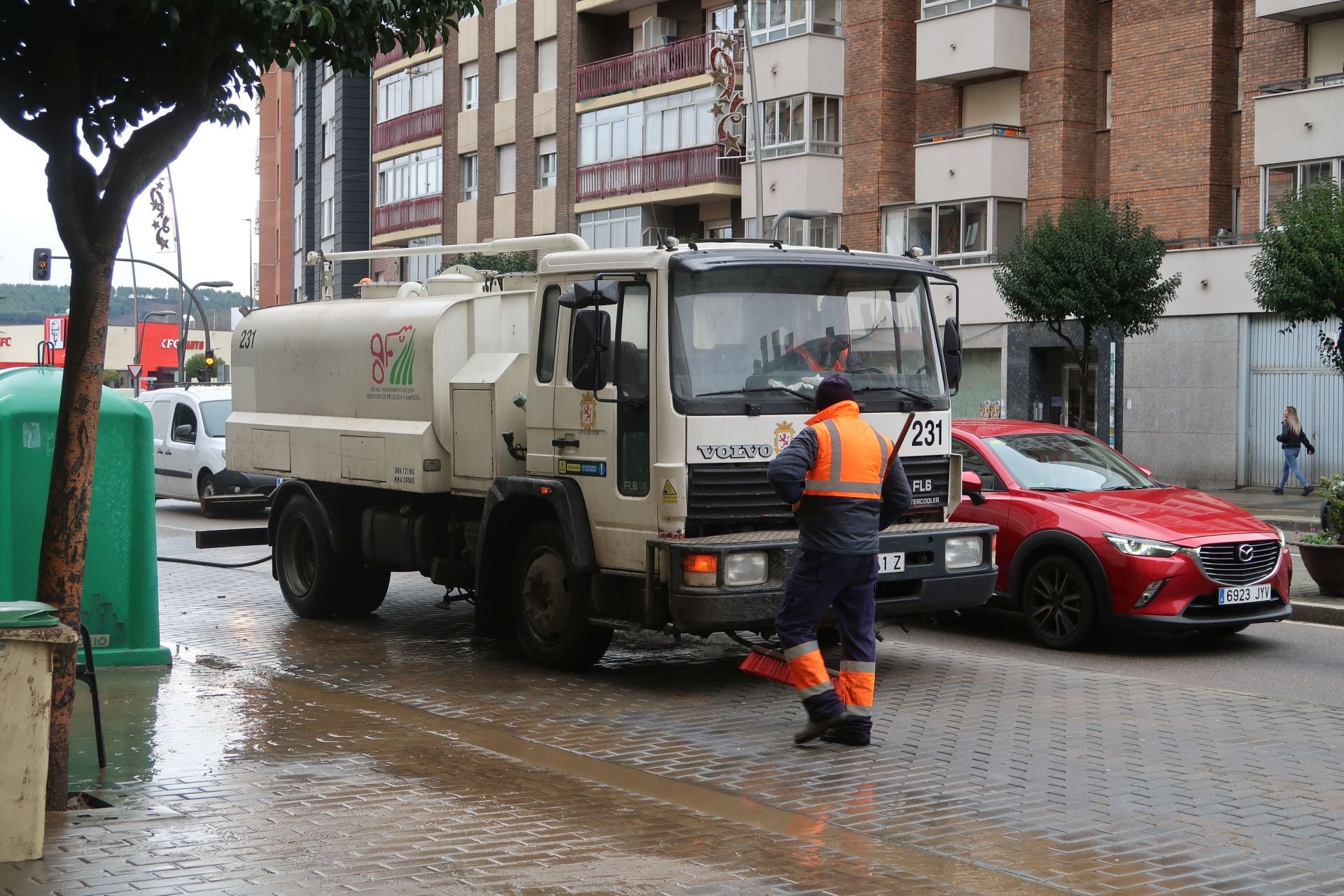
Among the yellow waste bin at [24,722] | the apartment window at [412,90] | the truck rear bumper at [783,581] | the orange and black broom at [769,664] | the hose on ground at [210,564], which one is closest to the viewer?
the yellow waste bin at [24,722]

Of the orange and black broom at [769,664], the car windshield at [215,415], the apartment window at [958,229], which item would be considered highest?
the apartment window at [958,229]

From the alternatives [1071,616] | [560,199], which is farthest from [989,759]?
[560,199]

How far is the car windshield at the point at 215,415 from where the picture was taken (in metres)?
24.9

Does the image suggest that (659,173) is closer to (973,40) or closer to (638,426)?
(973,40)

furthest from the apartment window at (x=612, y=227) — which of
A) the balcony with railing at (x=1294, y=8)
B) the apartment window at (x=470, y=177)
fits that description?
the balcony with railing at (x=1294, y=8)

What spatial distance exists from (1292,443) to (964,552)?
870 inches

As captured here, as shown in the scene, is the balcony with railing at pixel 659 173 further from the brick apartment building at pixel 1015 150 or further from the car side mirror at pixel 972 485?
the car side mirror at pixel 972 485

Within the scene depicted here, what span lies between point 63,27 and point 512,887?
4.03 m

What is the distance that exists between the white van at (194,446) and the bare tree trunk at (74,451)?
1748 cm

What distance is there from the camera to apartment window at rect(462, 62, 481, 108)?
54.8 meters

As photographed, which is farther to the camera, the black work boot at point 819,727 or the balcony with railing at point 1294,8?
the balcony with railing at point 1294,8

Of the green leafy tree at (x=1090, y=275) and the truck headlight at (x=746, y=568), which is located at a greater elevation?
the green leafy tree at (x=1090, y=275)

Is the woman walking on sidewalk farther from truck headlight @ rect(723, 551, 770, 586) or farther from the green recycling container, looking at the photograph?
the green recycling container

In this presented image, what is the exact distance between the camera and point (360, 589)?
1312 cm
